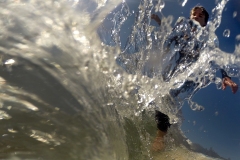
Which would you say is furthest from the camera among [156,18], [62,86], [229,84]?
[156,18]

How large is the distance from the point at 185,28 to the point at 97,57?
5.58ft

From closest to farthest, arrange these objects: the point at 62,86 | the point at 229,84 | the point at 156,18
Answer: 1. the point at 62,86
2. the point at 229,84
3. the point at 156,18

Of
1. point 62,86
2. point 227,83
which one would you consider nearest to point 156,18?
point 227,83

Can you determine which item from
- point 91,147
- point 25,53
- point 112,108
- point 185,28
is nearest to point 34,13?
point 25,53

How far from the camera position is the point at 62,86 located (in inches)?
113

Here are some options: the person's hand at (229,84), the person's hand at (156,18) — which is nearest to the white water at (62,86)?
the person's hand at (156,18)

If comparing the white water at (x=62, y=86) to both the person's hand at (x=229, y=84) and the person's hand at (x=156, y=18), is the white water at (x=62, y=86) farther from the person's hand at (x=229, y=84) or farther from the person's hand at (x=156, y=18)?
the person's hand at (x=229, y=84)

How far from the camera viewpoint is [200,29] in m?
3.88

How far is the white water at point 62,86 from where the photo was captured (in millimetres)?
2648

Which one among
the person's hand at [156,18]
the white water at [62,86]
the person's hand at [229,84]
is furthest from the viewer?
the person's hand at [156,18]

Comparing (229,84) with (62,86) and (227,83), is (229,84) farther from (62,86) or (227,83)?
(62,86)

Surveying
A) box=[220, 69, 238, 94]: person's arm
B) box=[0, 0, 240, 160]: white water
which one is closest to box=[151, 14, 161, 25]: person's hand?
box=[0, 0, 240, 160]: white water

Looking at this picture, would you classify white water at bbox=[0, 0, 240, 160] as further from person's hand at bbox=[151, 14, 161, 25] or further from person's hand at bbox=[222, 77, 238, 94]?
person's hand at bbox=[222, 77, 238, 94]

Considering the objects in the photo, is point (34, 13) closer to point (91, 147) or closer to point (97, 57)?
point (97, 57)
